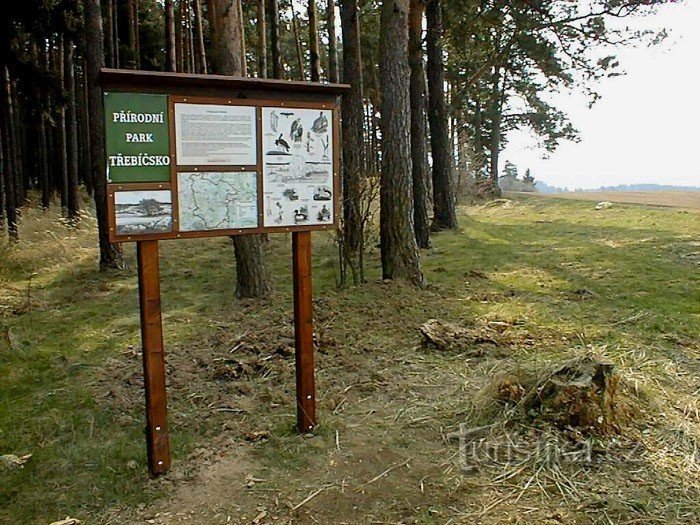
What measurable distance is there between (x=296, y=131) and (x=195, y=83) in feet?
2.10

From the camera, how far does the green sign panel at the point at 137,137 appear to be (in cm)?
294

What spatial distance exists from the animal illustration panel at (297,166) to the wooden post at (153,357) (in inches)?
26.8

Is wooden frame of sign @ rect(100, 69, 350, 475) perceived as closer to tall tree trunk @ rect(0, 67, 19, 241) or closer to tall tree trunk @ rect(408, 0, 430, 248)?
tall tree trunk @ rect(408, 0, 430, 248)

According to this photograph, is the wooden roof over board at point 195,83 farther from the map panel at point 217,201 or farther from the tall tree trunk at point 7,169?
the tall tree trunk at point 7,169

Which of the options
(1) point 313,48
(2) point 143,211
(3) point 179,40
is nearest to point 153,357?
(2) point 143,211

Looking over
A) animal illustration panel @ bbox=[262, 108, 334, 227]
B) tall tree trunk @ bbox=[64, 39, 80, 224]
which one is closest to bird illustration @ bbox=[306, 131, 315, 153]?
animal illustration panel @ bbox=[262, 108, 334, 227]

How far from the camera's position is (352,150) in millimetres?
7852

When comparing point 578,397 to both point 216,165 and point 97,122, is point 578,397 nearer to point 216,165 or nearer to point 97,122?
point 216,165

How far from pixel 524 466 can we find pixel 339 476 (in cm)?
97

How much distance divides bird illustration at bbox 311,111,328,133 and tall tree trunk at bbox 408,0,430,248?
654cm

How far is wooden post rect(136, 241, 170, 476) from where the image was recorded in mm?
3143

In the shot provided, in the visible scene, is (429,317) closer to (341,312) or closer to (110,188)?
(341,312)

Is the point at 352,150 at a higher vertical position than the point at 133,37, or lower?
lower

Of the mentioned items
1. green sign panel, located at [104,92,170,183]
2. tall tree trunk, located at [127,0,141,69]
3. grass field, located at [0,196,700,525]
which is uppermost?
tall tree trunk, located at [127,0,141,69]
